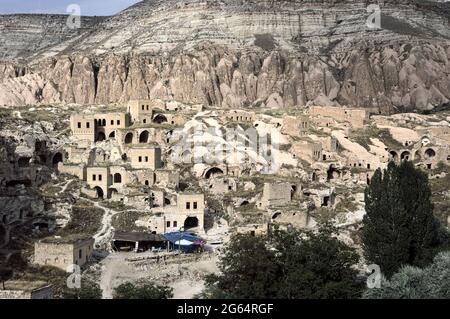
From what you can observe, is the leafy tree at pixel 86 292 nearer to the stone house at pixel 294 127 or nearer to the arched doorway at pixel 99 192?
the arched doorway at pixel 99 192

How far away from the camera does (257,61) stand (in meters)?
145

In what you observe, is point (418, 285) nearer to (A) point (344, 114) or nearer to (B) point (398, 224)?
(B) point (398, 224)

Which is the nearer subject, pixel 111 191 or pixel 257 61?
pixel 111 191

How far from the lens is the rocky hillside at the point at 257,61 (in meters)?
139

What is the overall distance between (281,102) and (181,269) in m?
90.6

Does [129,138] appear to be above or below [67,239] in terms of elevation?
above

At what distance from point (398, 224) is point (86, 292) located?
19.3 metres

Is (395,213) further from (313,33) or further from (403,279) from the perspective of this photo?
(313,33)

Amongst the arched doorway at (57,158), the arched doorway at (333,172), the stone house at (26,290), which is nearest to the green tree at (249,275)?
the stone house at (26,290)

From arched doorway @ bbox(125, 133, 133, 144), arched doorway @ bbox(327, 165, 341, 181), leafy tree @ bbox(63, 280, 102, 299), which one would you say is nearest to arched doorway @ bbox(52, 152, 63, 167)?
arched doorway @ bbox(125, 133, 133, 144)

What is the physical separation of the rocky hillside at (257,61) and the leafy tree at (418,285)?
303 feet

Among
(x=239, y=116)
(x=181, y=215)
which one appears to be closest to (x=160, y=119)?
(x=239, y=116)

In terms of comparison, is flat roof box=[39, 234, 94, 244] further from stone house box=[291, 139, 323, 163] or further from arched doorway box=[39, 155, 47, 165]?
stone house box=[291, 139, 323, 163]
